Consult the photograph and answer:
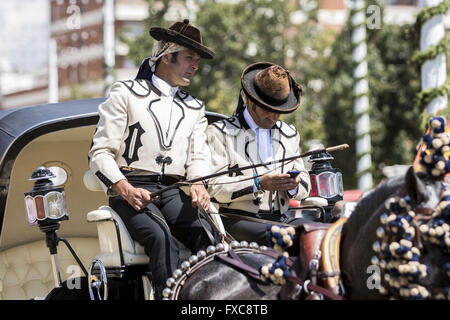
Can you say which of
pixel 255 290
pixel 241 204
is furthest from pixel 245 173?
pixel 255 290

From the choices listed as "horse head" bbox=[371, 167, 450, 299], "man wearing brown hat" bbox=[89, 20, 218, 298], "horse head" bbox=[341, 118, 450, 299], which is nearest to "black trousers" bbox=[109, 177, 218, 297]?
"man wearing brown hat" bbox=[89, 20, 218, 298]

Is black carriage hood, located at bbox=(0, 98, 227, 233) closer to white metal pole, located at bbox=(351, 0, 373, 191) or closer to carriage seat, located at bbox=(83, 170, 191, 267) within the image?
carriage seat, located at bbox=(83, 170, 191, 267)

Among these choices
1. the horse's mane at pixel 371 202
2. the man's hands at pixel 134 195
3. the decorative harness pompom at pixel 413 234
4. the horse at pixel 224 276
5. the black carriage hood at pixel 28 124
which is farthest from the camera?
the black carriage hood at pixel 28 124

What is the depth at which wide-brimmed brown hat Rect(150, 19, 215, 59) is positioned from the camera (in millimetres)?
4668

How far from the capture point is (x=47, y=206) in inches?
183

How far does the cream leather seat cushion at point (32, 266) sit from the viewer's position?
5859 millimetres

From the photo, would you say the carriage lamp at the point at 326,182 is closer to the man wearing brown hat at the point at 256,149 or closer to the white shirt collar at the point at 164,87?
the man wearing brown hat at the point at 256,149

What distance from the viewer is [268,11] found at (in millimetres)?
24234

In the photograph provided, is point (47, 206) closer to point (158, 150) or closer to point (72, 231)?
point (158, 150)

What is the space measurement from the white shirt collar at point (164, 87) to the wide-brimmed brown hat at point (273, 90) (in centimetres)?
43

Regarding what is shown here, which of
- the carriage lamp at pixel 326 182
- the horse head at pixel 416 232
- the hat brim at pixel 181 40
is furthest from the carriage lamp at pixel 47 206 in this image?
the horse head at pixel 416 232

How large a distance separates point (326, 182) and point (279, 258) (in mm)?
1696

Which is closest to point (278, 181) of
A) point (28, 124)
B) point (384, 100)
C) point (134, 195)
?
point (134, 195)

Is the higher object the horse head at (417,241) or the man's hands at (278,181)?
the man's hands at (278,181)
